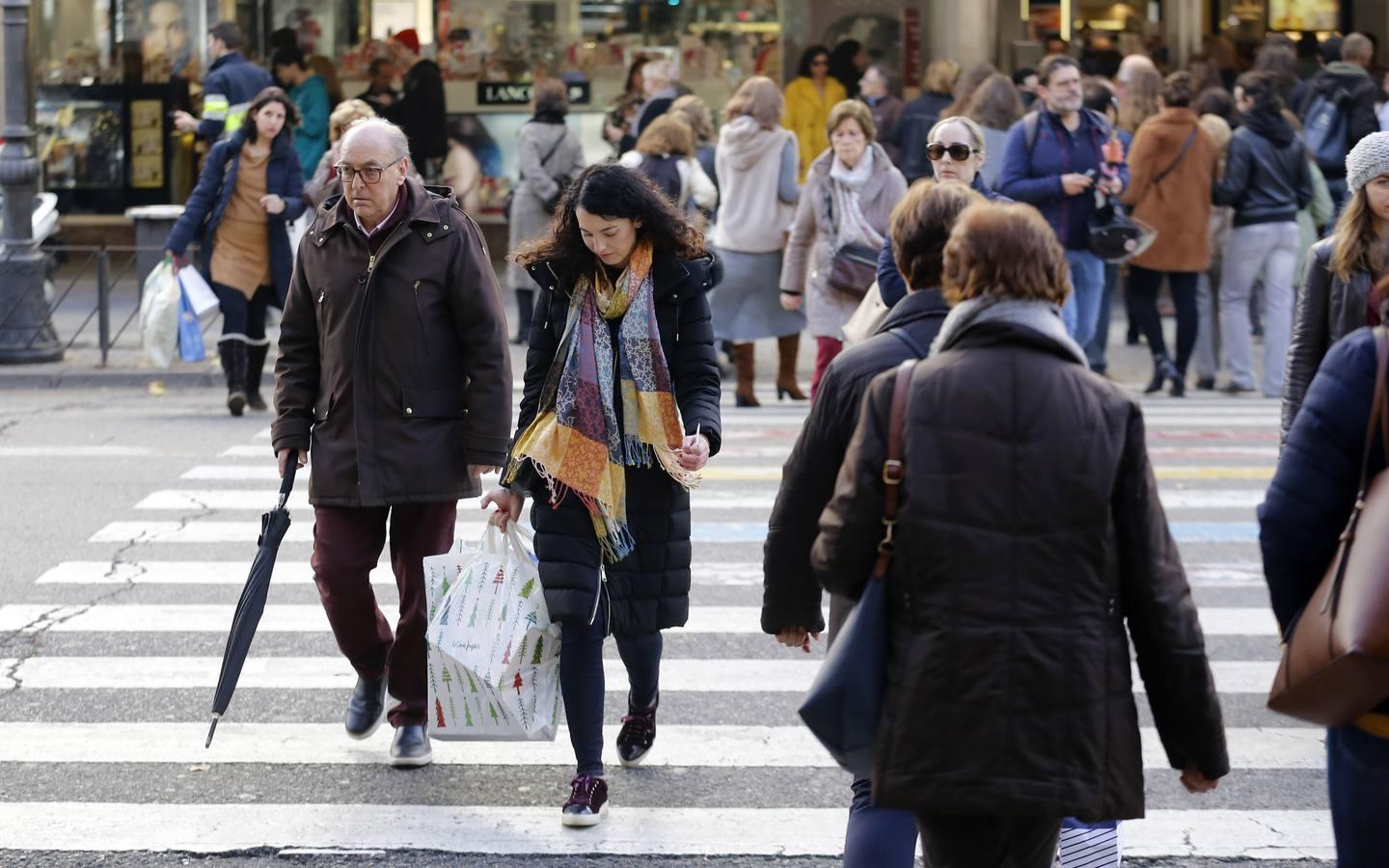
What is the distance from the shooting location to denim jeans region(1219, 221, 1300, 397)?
12891 mm

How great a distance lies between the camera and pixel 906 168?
1464 centimetres

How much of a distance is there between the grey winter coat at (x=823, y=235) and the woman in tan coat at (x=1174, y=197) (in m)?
2.76

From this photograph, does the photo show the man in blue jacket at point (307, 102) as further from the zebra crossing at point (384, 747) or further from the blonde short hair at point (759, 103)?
the zebra crossing at point (384, 747)

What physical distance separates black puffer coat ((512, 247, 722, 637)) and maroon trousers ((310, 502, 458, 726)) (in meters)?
0.51

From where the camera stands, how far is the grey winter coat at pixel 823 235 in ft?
34.5

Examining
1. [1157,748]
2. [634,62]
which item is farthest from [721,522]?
[634,62]

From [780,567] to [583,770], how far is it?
A: 1492 mm

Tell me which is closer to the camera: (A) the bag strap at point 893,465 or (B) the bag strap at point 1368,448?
(B) the bag strap at point 1368,448

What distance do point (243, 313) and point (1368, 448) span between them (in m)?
9.33

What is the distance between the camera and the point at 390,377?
18.0ft

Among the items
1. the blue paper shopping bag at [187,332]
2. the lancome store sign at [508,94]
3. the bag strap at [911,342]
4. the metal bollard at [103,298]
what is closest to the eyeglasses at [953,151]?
the bag strap at [911,342]

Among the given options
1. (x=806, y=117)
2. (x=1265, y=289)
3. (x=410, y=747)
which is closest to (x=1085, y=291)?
(x=1265, y=289)

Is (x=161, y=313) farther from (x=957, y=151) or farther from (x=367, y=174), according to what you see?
(x=367, y=174)

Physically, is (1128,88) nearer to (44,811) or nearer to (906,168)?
(906,168)
